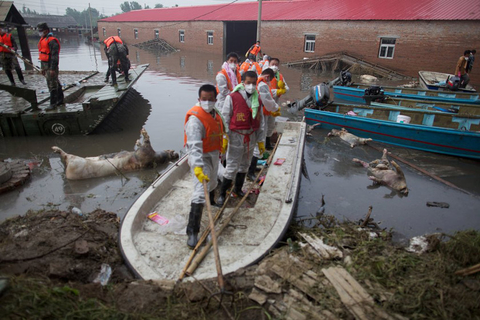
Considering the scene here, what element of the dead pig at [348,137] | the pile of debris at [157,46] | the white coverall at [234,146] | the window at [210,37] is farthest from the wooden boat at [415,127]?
the pile of debris at [157,46]

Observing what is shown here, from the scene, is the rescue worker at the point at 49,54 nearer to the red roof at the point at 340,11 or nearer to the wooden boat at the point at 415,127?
the wooden boat at the point at 415,127

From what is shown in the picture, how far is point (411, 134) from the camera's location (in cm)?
767

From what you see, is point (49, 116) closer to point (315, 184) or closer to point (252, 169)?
point (252, 169)

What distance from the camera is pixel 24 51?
577 inches

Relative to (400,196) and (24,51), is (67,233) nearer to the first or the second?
(400,196)

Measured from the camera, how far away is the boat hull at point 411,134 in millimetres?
7063

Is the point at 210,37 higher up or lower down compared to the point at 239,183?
higher up

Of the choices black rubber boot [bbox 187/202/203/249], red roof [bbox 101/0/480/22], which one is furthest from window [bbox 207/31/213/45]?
black rubber boot [bbox 187/202/203/249]

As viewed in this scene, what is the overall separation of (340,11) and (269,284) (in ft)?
77.3

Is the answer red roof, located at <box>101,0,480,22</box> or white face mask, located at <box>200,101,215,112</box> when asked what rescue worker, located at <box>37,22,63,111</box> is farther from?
red roof, located at <box>101,0,480,22</box>

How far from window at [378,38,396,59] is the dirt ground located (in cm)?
1896

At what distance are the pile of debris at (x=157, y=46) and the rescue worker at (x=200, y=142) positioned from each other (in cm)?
3241

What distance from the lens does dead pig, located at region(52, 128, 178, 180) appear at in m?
5.80

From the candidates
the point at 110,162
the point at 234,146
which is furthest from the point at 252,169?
the point at 110,162
